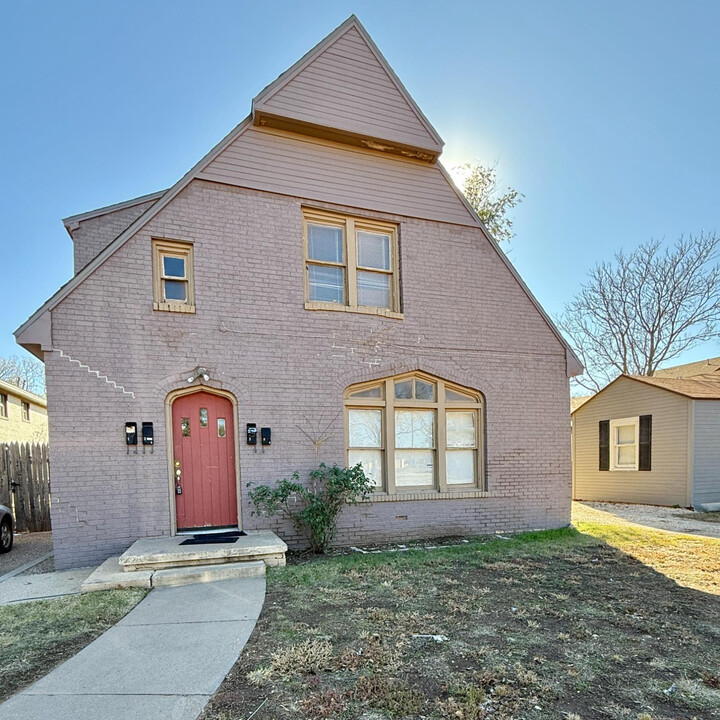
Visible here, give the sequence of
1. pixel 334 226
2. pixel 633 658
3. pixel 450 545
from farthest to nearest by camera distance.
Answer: pixel 334 226 → pixel 450 545 → pixel 633 658

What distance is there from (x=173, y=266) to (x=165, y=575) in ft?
14.3

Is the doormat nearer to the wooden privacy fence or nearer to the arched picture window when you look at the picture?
the arched picture window

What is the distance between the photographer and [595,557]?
6.43 meters

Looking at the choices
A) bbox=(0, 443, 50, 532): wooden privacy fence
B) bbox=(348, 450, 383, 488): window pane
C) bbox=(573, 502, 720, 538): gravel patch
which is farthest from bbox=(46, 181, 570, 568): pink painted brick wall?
bbox=(0, 443, 50, 532): wooden privacy fence

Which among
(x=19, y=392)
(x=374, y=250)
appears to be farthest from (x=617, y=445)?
(x=19, y=392)

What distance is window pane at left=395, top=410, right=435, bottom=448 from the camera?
786 cm

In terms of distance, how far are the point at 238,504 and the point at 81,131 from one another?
9.55m

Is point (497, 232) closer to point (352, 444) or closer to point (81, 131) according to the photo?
point (352, 444)

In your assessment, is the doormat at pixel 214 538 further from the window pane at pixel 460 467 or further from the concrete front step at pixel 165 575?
the window pane at pixel 460 467

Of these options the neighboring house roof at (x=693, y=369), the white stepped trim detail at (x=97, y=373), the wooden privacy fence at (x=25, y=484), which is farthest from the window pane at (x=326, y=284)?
the neighboring house roof at (x=693, y=369)

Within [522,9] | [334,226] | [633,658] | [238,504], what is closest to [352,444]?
[238,504]

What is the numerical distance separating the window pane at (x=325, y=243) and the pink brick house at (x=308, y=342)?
3 cm

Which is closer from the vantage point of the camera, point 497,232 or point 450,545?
point 450,545

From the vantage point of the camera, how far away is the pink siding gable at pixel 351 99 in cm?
720
